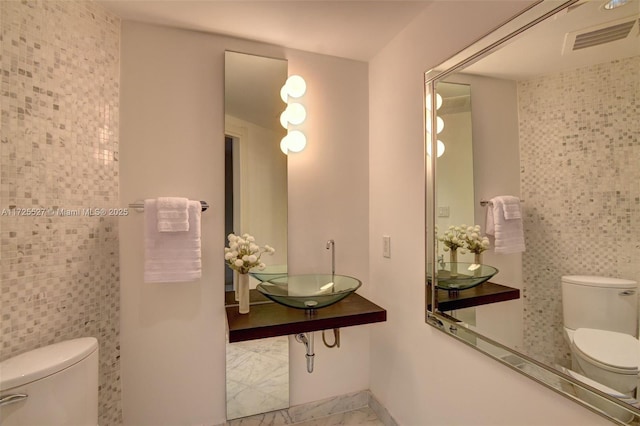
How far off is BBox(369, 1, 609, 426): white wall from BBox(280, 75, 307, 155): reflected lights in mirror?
513mm

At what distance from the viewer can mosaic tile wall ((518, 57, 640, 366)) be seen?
78 cm

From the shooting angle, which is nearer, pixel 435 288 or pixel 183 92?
pixel 435 288

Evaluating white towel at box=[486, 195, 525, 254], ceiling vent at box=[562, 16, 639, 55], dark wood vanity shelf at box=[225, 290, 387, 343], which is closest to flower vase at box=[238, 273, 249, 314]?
dark wood vanity shelf at box=[225, 290, 387, 343]

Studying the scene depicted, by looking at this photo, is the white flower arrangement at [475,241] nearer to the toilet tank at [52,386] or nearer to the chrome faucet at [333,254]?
the chrome faucet at [333,254]

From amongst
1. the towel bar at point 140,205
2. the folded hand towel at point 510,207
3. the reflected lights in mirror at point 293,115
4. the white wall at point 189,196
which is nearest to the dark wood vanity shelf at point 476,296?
the folded hand towel at point 510,207

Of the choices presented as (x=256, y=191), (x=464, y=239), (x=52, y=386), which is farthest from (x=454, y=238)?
(x=52, y=386)

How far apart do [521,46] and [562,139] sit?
15.3 inches

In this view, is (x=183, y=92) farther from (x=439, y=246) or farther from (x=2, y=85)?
(x=439, y=246)

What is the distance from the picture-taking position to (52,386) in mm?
1055

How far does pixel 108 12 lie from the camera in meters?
1.48

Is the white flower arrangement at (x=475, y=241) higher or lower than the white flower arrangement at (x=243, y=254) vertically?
higher

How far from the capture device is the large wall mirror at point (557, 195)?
78 centimetres

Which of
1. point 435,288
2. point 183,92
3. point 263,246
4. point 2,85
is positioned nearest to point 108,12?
point 183,92

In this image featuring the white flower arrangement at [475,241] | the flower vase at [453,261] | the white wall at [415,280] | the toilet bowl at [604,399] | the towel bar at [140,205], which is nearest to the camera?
the toilet bowl at [604,399]
